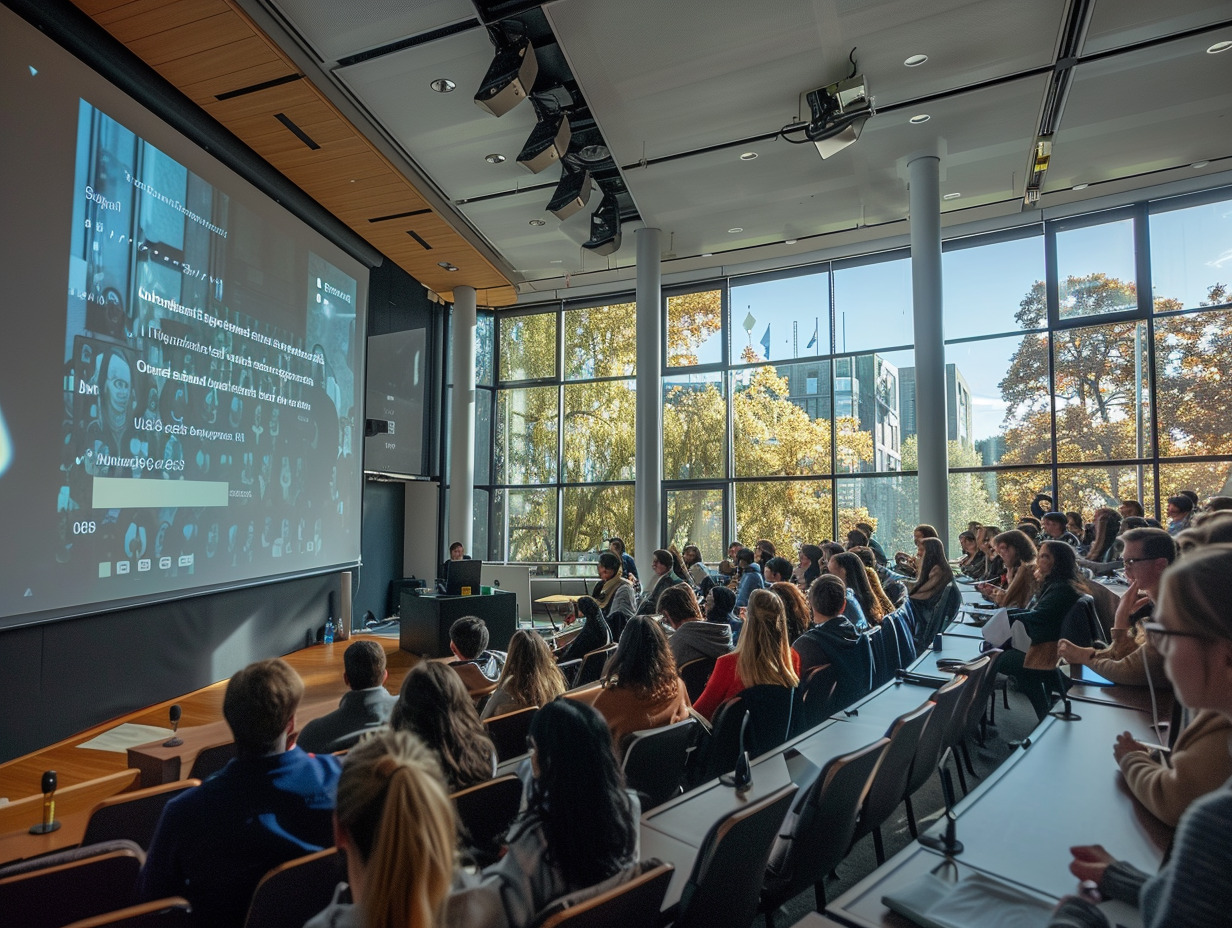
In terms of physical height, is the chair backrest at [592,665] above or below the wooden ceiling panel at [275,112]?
below

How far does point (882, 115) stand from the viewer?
666 centimetres

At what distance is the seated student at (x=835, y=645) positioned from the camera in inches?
138

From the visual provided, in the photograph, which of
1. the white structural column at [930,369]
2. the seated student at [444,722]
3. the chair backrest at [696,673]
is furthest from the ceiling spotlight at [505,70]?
the seated student at [444,722]

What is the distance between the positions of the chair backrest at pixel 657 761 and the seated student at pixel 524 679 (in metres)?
0.67

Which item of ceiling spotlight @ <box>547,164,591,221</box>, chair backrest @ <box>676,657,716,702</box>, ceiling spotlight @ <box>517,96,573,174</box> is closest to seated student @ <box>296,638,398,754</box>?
chair backrest @ <box>676,657,716,702</box>

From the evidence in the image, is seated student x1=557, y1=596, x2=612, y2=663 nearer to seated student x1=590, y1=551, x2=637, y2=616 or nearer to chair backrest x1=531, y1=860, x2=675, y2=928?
seated student x1=590, y1=551, x2=637, y2=616

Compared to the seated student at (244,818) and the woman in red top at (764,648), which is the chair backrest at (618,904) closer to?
the seated student at (244,818)

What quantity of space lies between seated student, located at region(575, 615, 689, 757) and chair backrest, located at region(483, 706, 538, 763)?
1.18 feet

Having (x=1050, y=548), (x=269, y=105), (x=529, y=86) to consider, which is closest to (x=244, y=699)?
(x=1050, y=548)

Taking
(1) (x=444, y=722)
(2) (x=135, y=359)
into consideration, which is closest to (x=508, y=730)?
(1) (x=444, y=722)

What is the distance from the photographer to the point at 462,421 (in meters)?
10.4

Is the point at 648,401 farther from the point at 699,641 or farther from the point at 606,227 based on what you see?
the point at 699,641

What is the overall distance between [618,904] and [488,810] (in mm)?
774

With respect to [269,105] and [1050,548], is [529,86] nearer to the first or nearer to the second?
[269,105]
